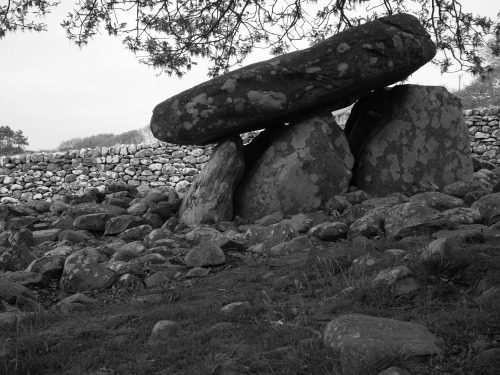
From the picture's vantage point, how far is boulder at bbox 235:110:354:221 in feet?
30.3

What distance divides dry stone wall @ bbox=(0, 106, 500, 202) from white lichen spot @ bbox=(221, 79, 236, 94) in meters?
8.21

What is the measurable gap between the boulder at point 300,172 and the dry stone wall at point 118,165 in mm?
8042

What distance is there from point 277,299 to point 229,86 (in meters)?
5.03

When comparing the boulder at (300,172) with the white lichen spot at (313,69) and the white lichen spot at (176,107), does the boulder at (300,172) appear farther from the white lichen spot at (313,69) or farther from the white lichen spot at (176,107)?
the white lichen spot at (176,107)

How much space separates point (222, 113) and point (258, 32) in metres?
2.27

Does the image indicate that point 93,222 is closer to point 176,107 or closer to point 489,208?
point 176,107

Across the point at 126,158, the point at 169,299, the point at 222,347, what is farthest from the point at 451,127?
the point at 126,158

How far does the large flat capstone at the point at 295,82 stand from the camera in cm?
937

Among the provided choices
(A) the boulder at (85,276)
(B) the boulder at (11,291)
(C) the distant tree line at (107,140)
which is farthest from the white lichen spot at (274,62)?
(C) the distant tree line at (107,140)

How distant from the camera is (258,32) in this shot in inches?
435

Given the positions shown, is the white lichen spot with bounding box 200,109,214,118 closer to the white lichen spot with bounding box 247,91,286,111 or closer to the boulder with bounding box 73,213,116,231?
the white lichen spot with bounding box 247,91,286,111

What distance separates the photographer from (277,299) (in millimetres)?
4902

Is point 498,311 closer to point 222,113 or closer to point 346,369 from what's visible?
point 346,369

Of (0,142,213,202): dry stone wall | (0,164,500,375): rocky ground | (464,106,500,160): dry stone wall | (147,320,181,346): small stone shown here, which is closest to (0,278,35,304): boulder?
(0,164,500,375): rocky ground
